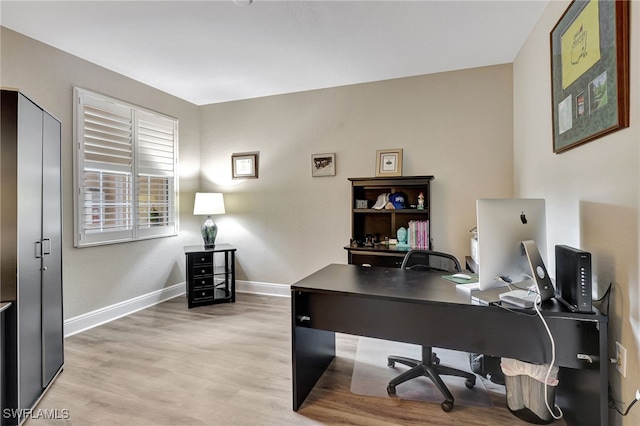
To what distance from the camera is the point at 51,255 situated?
2.15 metres

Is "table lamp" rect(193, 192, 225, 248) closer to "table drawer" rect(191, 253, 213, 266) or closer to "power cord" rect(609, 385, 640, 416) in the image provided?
"table drawer" rect(191, 253, 213, 266)

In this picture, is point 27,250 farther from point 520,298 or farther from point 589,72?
point 589,72

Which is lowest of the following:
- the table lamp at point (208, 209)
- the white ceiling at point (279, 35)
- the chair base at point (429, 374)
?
the chair base at point (429, 374)

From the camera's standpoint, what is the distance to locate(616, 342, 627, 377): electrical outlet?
4.68 ft

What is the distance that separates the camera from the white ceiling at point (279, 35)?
230 centimetres

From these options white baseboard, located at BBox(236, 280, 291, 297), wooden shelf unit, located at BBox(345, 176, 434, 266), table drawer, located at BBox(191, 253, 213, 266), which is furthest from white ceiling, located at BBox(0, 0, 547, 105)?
white baseboard, located at BBox(236, 280, 291, 297)

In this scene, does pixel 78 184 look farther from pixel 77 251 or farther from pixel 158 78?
pixel 158 78

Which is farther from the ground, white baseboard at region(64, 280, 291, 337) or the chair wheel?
white baseboard at region(64, 280, 291, 337)

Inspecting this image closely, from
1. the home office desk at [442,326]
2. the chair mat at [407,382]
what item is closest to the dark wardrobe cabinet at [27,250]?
the home office desk at [442,326]

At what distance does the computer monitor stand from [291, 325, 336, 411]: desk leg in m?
1.11

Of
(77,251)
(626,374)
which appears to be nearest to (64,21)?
(77,251)

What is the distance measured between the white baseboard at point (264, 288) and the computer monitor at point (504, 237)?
9.87ft

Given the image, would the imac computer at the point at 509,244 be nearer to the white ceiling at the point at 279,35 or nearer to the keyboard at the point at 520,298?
the keyboard at the point at 520,298

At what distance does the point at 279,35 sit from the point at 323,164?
5.25 feet
